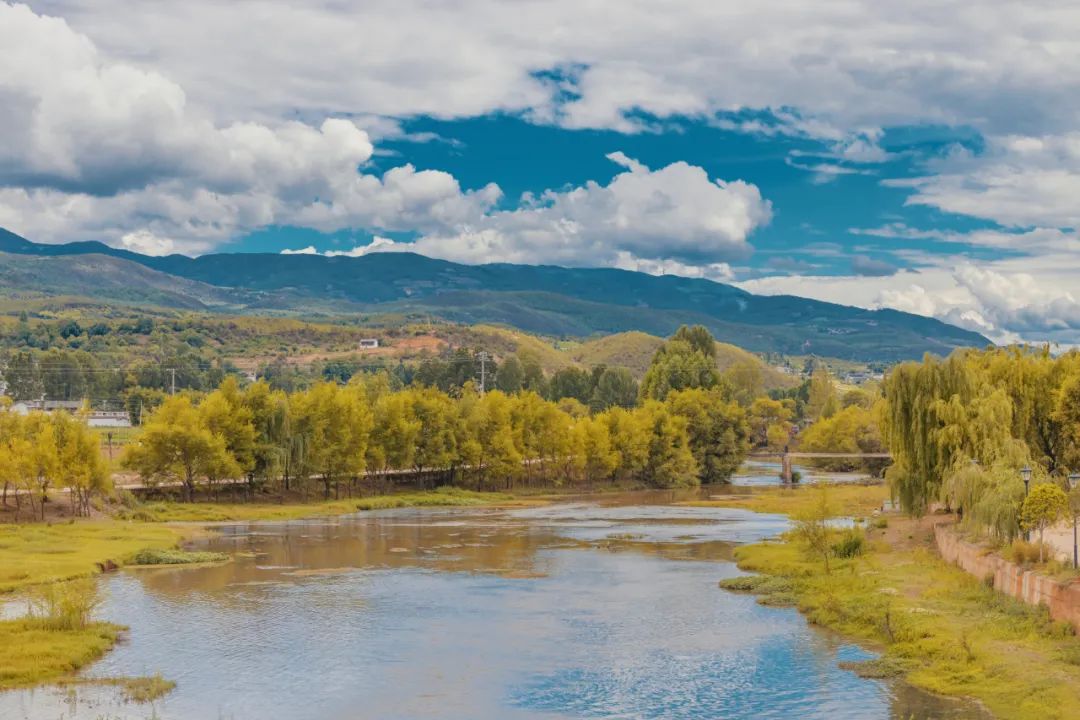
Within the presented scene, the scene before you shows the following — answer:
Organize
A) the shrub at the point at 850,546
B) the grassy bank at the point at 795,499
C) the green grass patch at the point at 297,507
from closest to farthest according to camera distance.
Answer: the shrub at the point at 850,546
the green grass patch at the point at 297,507
the grassy bank at the point at 795,499

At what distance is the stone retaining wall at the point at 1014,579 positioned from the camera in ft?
136

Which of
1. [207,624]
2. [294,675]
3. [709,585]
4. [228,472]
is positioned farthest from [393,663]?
[228,472]

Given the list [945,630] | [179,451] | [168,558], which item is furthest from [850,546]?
[179,451]

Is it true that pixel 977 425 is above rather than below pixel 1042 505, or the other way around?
above

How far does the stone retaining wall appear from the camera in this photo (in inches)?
1628

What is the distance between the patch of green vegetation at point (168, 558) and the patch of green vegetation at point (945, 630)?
32.3m

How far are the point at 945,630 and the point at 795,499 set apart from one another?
83.1 meters

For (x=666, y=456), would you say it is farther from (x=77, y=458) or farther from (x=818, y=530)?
(x=818, y=530)

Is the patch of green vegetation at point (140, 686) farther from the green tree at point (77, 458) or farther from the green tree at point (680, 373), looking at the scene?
the green tree at point (680, 373)

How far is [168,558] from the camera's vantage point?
71062mm

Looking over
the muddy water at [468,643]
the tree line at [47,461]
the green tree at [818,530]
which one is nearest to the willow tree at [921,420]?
the green tree at [818,530]

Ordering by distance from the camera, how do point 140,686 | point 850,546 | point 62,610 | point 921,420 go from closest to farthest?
point 140,686 → point 62,610 → point 850,546 → point 921,420

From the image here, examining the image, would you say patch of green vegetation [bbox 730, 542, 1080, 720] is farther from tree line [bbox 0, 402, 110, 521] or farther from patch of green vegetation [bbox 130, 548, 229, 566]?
tree line [bbox 0, 402, 110, 521]

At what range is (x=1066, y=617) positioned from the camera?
4162cm
